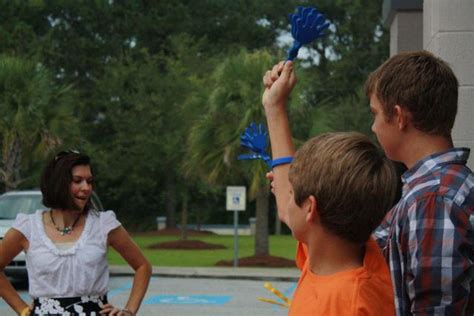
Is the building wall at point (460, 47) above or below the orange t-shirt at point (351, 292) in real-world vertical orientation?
above

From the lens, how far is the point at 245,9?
55.4 meters

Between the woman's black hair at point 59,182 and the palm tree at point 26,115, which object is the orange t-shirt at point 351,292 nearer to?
the woman's black hair at point 59,182

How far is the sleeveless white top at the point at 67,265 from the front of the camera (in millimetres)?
4492

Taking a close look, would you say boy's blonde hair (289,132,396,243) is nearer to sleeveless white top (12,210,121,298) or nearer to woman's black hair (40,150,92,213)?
sleeveless white top (12,210,121,298)

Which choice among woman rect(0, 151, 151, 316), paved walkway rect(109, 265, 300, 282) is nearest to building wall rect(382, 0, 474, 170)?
woman rect(0, 151, 151, 316)

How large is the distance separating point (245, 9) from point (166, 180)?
45.2 ft

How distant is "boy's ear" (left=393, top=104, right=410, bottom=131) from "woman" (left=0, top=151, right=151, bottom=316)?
2.41 meters

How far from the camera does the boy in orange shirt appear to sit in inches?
87.8

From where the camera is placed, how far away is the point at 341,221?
226 centimetres

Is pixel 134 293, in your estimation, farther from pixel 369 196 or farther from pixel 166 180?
pixel 166 180

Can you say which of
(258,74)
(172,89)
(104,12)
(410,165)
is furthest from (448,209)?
(104,12)

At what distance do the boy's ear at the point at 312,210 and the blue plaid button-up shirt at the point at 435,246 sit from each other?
0.57ft

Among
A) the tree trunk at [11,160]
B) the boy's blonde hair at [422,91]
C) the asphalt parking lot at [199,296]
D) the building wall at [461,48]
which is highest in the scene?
the building wall at [461,48]

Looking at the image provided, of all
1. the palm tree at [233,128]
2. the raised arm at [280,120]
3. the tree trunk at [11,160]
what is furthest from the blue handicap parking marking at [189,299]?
the tree trunk at [11,160]
